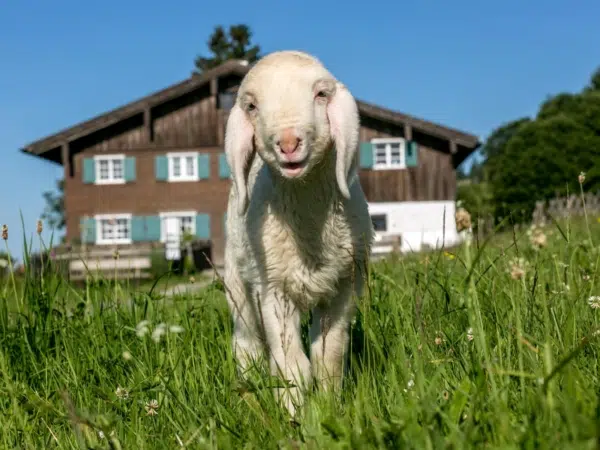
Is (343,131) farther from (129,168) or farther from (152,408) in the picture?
(129,168)

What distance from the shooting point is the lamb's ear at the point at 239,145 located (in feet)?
10.4

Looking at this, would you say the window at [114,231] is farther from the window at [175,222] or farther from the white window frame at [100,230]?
the window at [175,222]

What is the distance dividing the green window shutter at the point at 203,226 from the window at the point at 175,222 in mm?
191

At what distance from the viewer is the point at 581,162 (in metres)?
47.2

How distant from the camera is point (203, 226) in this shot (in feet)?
110

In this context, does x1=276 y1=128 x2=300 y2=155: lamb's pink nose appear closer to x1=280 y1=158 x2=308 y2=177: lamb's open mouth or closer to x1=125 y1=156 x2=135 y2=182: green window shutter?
x1=280 y1=158 x2=308 y2=177: lamb's open mouth

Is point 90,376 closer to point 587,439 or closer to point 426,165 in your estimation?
point 587,439

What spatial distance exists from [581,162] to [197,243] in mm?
27020

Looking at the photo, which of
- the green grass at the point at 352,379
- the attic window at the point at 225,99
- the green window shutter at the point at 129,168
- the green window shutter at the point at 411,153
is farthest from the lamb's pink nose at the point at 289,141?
the green window shutter at the point at 129,168

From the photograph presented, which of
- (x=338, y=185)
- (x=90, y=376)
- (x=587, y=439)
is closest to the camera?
(x=587, y=439)

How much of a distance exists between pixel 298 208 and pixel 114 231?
3103 centimetres

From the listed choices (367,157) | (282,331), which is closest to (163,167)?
(367,157)

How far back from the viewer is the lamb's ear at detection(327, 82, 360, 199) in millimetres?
3041

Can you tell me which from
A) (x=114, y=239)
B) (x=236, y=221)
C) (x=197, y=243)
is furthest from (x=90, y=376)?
(x=114, y=239)
